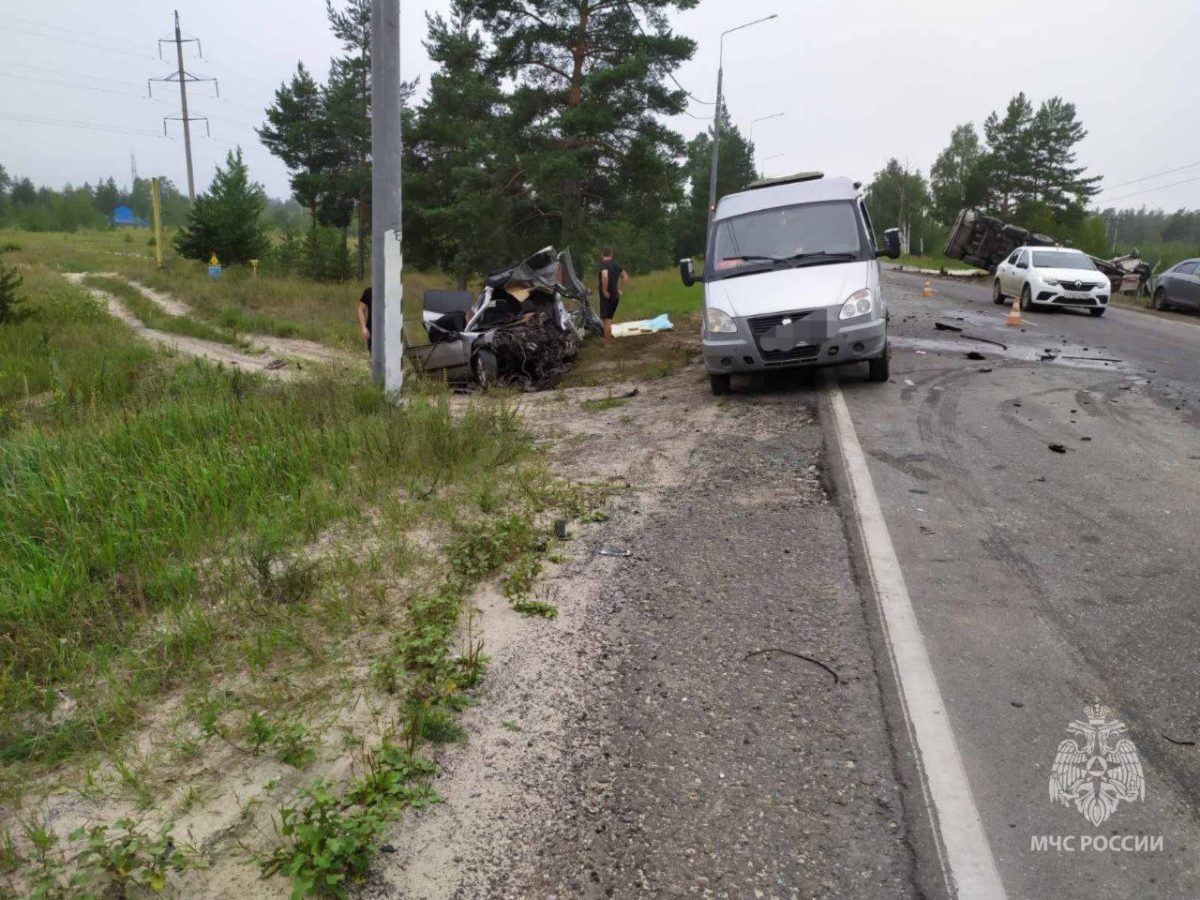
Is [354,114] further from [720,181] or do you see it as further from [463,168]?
[720,181]

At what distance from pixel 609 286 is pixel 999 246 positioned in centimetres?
2065

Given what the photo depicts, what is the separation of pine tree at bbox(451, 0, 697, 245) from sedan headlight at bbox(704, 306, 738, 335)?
14562 millimetres

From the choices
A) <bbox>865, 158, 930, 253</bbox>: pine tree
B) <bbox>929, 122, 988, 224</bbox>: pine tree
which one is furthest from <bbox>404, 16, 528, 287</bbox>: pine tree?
<bbox>865, 158, 930, 253</bbox>: pine tree

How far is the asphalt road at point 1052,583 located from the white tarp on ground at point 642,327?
7.48 meters

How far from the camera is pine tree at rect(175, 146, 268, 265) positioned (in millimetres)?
34812

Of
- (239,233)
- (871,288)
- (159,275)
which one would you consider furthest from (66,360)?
(239,233)

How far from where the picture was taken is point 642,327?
1702 centimetres

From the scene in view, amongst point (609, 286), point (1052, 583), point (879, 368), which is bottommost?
point (1052, 583)

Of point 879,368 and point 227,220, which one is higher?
point 227,220

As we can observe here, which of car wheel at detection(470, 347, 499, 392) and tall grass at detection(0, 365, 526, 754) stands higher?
car wheel at detection(470, 347, 499, 392)

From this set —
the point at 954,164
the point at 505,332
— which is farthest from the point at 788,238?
the point at 954,164

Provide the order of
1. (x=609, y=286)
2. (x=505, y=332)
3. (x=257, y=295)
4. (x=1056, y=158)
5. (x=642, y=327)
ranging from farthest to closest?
(x=1056, y=158), (x=257, y=295), (x=642, y=327), (x=609, y=286), (x=505, y=332)

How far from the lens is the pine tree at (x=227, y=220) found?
114 feet

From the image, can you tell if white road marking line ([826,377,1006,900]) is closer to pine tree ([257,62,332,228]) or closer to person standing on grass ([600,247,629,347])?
person standing on grass ([600,247,629,347])
